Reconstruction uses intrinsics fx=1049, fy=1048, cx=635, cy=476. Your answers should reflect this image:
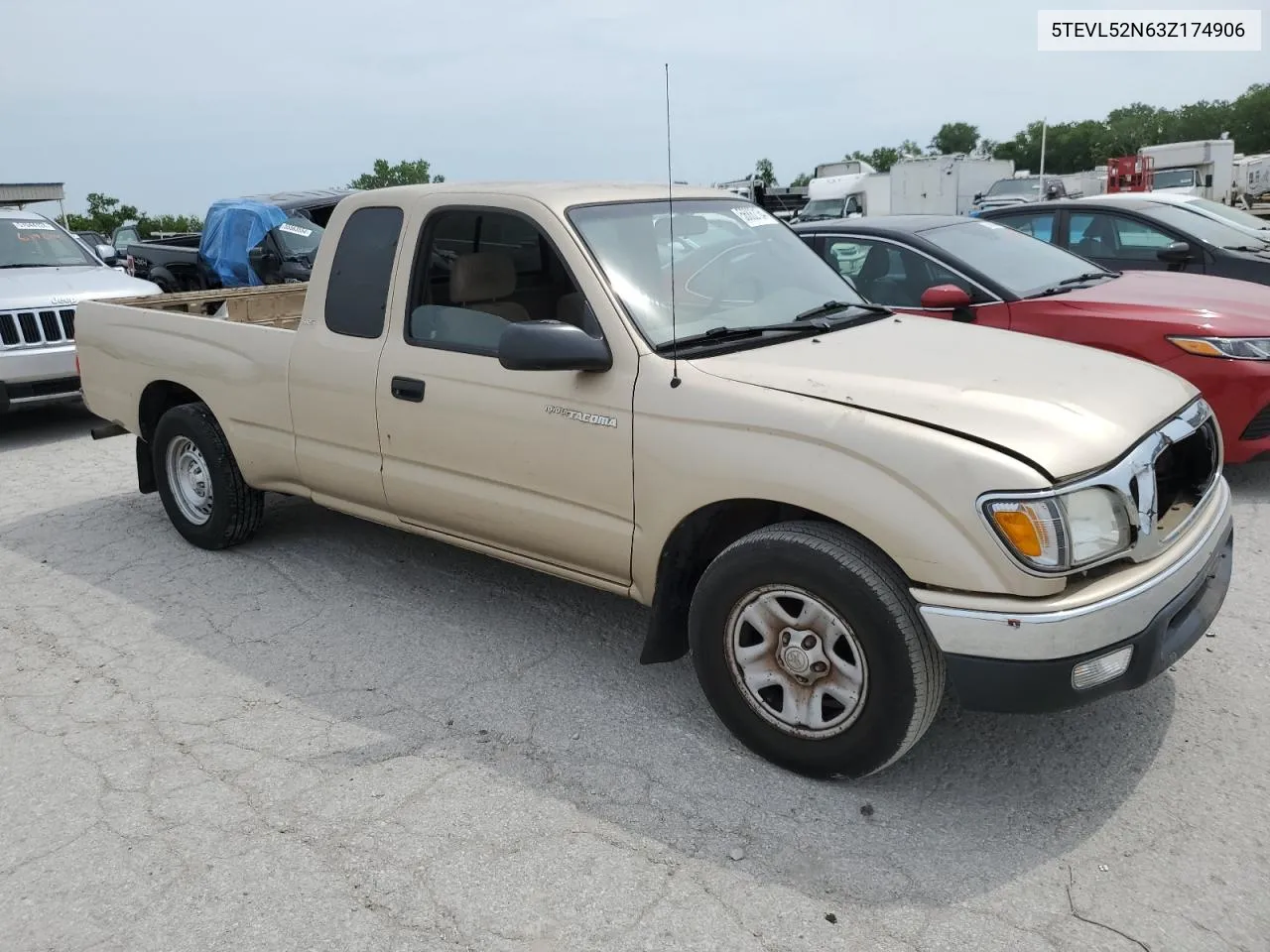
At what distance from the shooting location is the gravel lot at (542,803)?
8.82 feet

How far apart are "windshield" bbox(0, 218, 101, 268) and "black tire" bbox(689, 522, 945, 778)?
8.73 m

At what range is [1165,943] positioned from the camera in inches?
99.4

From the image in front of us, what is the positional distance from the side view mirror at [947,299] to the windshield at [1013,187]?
25.7 metres

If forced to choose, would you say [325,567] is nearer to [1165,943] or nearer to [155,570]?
[155,570]

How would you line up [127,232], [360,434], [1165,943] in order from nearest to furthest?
[1165,943]
[360,434]
[127,232]

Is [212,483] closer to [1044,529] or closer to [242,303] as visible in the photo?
[242,303]

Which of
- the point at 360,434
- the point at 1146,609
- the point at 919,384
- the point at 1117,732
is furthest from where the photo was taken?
the point at 360,434

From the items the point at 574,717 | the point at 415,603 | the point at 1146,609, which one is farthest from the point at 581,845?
the point at 415,603

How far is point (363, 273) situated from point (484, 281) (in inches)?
24.1

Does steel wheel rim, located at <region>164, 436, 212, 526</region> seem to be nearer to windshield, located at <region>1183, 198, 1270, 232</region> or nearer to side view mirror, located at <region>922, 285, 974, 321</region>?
side view mirror, located at <region>922, 285, 974, 321</region>

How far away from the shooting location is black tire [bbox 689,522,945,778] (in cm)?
293

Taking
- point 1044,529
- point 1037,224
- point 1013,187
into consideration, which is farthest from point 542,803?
point 1013,187

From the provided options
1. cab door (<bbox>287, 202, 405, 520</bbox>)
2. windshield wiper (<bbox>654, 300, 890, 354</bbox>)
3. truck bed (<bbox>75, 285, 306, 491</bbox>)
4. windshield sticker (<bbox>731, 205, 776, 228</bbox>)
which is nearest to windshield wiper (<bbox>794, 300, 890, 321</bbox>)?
windshield wiper (<bbox>654, 300, 890, 354</bbox>)

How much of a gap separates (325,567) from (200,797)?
2066 millimetres
